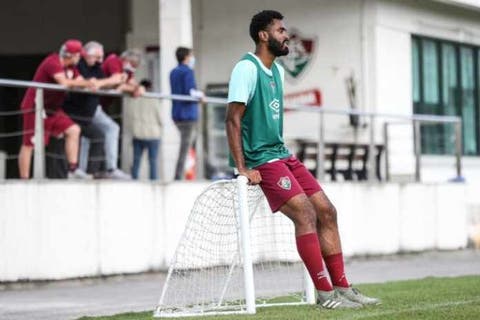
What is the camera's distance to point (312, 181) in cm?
1056

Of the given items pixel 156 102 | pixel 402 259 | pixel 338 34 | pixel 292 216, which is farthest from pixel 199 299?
pixel 338 34

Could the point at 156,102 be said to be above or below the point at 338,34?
below

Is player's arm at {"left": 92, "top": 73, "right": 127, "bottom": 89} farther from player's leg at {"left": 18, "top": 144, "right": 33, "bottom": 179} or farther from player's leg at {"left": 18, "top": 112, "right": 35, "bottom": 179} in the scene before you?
player's leg at {"left": 18, "top": 144, "right": 33, "bottom": 179}

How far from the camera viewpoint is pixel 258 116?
34.0ft

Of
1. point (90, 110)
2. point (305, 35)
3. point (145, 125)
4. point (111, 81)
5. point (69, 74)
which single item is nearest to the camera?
point (69, 74)

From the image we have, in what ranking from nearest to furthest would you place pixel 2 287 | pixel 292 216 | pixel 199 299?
pixel 292 216 → pixel 199 299 → pixel 2 287

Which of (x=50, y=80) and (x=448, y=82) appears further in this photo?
(x=448, y=82)

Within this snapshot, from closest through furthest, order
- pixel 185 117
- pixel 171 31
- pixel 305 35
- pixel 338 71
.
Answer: pixel 185 117
pixel 171 31
pixel 338 71
pixel 305 35

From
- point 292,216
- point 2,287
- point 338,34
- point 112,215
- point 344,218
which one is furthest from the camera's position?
point 338,34

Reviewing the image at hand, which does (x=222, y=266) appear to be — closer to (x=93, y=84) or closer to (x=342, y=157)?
(x=93, y=84)

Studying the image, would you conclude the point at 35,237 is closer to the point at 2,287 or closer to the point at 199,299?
the point at 2,287

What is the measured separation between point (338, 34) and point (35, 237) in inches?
376

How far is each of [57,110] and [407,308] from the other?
6309 mm

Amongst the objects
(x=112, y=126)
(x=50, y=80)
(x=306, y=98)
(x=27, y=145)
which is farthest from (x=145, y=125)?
(x=306, y=98)
